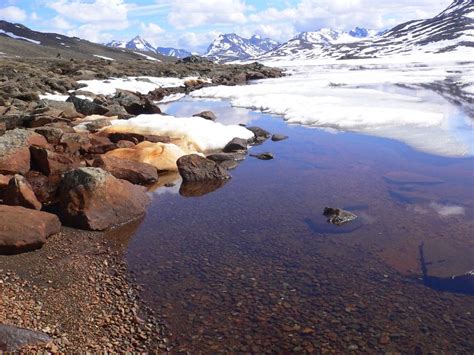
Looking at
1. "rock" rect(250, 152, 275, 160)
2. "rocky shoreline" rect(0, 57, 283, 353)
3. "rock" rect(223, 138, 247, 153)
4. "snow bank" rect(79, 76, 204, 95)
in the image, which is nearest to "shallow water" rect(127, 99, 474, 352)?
"rocky shoreline" rect(0, 57, 283, 353)

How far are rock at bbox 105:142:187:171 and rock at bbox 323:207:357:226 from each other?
5.61 m

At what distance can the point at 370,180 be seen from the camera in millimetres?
12141

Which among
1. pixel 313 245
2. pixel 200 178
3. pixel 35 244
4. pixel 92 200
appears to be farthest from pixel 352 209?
pixel 35 244

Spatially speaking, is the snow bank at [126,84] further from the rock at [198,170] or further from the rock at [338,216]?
the rock at [338,216]

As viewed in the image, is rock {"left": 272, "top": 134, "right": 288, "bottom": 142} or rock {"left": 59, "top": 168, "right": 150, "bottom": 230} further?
rock {"left": 272, "top": 134, "right": 288, "bottom": 142}

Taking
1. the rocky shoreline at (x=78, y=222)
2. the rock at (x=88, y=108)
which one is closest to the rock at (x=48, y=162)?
the rocky shoreline at (x=78, y=222)

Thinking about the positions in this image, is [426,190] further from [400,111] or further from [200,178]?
[400,111]

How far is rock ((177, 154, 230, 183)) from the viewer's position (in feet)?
41.1

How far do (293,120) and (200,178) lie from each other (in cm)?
1125

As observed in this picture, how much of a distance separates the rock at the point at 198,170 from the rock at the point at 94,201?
280cm

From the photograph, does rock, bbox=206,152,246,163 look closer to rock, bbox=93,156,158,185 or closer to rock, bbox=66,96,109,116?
rock, bbox=93,156,158,185

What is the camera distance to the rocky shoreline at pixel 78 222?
18.8 feet

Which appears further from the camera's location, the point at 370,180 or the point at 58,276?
the point at 370,180

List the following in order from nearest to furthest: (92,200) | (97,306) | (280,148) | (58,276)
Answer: (97,306) → (58,276) → (92,200) → (280,148)
